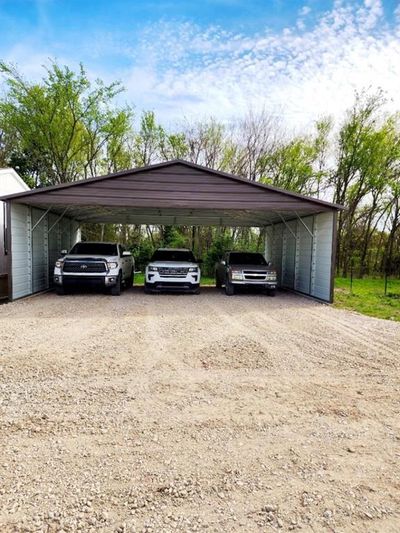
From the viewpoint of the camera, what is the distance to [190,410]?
387 centimetres

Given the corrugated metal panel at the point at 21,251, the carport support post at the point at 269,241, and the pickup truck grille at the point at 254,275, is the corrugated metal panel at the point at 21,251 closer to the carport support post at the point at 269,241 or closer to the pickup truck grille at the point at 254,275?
the pickup truck grille at the point at 254,275

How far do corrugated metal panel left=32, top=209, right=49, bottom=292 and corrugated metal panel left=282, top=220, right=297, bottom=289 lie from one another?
10039 mm

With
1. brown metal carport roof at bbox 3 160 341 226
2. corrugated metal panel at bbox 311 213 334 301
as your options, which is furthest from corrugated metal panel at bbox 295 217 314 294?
brown metal carport roof at bbox 3 160 341 226

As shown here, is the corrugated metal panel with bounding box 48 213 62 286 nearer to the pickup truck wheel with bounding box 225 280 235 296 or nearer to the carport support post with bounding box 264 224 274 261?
the pickup truck wheel with bounding box 225 280 235 296

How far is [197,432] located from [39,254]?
1214cm

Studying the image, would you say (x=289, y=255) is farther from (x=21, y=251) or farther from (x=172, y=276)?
(x=21, y=251)

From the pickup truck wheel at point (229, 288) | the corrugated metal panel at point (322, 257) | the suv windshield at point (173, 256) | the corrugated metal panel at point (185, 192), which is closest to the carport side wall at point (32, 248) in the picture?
the corrugated metal panel at point (185, 192)

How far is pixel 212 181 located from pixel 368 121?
16.9m

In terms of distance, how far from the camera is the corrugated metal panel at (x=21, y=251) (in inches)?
452

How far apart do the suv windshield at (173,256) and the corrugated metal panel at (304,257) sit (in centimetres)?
436

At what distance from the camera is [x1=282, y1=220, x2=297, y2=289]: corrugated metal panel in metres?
15.9

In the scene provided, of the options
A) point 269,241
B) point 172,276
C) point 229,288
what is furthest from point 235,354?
point 269,241

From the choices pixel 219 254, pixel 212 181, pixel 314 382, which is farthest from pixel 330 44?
pixel 219 254

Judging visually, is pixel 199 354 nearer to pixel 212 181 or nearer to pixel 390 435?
pixel 390 435
